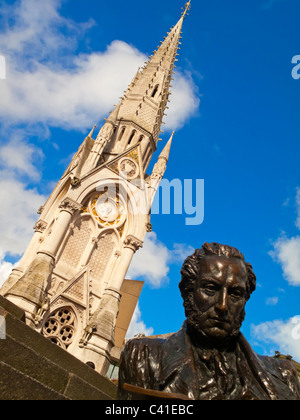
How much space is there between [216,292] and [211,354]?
40cm

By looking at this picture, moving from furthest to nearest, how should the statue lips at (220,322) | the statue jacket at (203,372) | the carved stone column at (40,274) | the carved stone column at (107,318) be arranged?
the carved stone column at (107,318)
the carved stone column at (40,274)
the statue lips at (220,322)
the statue jacket at (203,372)

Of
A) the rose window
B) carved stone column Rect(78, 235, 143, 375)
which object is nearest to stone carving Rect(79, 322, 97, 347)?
carved stone column Rect(78, 235, 143, 375)

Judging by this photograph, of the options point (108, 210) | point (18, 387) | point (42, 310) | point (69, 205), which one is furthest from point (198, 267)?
point (108, 210)

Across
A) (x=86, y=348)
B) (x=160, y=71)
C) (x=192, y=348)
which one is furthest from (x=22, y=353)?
(x=160, y=71)

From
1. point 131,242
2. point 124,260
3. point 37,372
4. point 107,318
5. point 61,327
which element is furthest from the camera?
point 131,242

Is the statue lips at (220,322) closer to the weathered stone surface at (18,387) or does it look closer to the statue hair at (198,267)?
the statue hair at (198,267)

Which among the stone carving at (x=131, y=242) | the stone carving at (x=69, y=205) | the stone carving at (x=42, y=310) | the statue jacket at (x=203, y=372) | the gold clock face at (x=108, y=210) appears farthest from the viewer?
the gold clock face at (x=108, y=210)

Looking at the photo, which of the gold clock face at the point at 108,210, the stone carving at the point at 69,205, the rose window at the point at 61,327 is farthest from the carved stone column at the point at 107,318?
the stone carving at the point at 69,205

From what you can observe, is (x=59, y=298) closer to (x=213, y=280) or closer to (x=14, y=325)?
(x=14, y=325)

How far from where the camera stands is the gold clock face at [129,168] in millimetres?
19223

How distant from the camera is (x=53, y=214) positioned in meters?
18.9

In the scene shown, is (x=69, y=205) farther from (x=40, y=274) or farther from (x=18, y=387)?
(x=18, y=387)

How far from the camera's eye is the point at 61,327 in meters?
15.0
